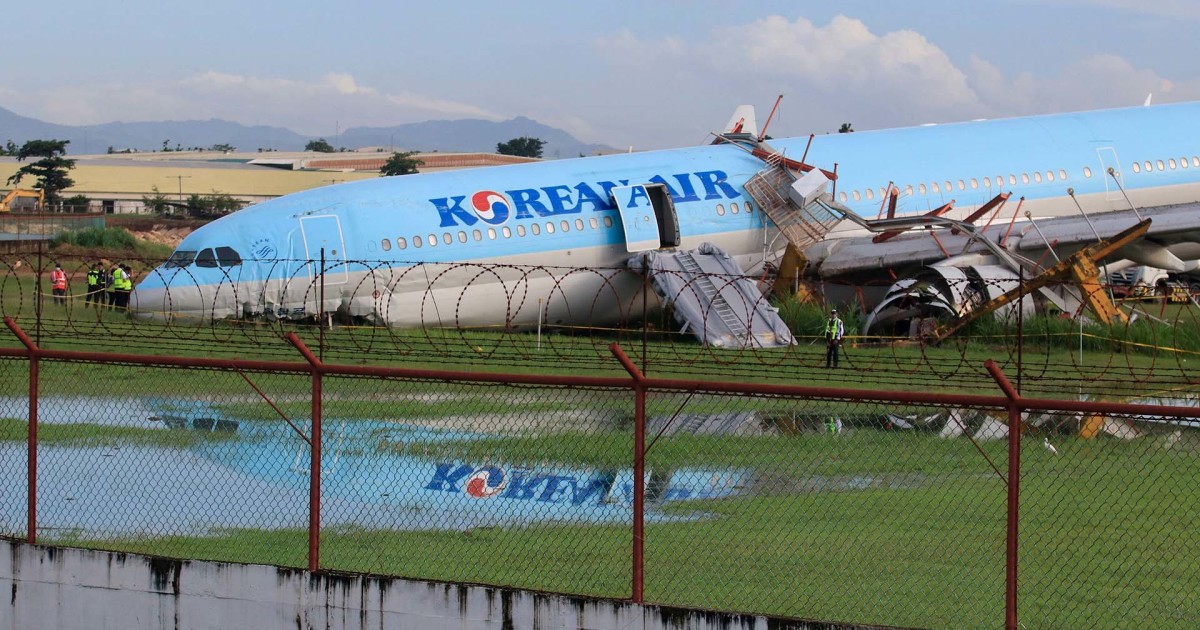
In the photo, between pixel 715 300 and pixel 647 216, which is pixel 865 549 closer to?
pixel 715 300

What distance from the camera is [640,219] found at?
94.6 feet

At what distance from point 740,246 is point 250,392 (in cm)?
1221

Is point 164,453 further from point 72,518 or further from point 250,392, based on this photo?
point 250,392

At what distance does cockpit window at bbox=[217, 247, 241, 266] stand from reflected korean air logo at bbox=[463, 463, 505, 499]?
1412 centimetres

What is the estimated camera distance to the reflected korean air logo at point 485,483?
1320 centimetres

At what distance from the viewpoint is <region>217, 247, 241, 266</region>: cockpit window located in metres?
26.9

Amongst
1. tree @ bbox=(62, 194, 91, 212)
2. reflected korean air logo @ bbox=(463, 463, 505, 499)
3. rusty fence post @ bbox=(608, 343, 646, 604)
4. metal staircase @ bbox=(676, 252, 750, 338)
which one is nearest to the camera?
rusty fence post @ bbox=(608, 343, 646, 604)

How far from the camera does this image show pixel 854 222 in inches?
1192

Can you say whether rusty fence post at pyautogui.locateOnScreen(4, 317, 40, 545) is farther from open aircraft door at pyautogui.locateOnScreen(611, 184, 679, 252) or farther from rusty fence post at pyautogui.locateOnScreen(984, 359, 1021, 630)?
open aircraft door at pyautogui.locateOnScreen(611, 184, 679, 252)

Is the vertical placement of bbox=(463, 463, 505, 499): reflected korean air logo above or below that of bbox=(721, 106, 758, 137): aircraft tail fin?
below

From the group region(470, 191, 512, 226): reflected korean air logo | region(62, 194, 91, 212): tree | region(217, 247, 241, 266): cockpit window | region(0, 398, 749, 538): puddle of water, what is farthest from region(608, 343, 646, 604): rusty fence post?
region(62, 194, 91, 212): tree

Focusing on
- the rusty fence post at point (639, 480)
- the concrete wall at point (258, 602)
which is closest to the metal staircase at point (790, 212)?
the concrete wall at point (258, 602)

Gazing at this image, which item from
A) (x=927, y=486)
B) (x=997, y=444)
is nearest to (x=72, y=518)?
(x=927, y=486)

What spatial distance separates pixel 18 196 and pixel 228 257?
234ft
